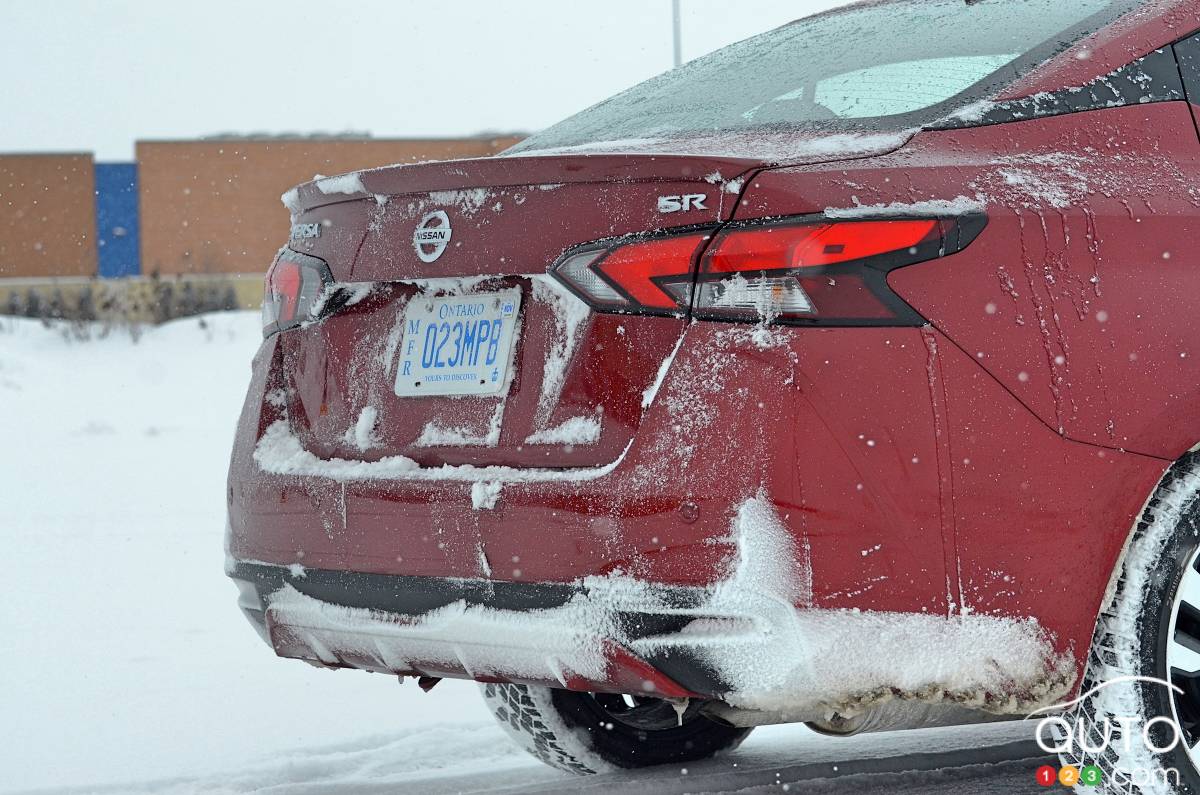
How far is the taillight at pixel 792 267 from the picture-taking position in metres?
2.14

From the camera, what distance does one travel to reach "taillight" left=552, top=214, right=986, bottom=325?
84.3 inches

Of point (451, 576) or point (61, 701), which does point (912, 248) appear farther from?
point (61, 701)

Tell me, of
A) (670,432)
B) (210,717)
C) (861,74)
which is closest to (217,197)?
(210,717)

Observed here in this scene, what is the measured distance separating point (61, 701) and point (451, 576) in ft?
6.63

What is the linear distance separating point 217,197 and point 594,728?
32993 mm

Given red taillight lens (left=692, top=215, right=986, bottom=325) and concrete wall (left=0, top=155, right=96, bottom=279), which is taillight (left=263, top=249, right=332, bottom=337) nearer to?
red taillight lens (left=692, top=215, right=986, bottom=325)

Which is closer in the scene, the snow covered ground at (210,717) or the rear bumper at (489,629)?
the rear bumper at (489,629)

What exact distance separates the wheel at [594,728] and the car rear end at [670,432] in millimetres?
761

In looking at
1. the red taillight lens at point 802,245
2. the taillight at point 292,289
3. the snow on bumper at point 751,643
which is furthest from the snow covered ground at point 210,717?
the red taillight lens at point 802,245

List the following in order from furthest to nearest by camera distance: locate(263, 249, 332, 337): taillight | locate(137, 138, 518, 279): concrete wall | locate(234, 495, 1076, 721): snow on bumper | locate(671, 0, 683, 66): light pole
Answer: locate(137, 138, 518, 279): concrete wall → locate(671, 0, 683, 66): light pole → locate(263, 249, 332, 337): taillight → locate(234, 495, 1076, 721): snow on bumper

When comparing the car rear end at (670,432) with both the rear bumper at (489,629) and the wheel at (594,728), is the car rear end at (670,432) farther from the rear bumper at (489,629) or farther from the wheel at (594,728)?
the wheel at (594,728)

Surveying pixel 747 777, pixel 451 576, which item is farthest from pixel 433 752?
pixel 451 576

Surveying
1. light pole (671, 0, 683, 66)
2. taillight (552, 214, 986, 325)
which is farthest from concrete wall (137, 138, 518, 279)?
taillight (552, 214, 986, 325)

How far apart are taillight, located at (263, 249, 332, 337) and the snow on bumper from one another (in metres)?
0.66
